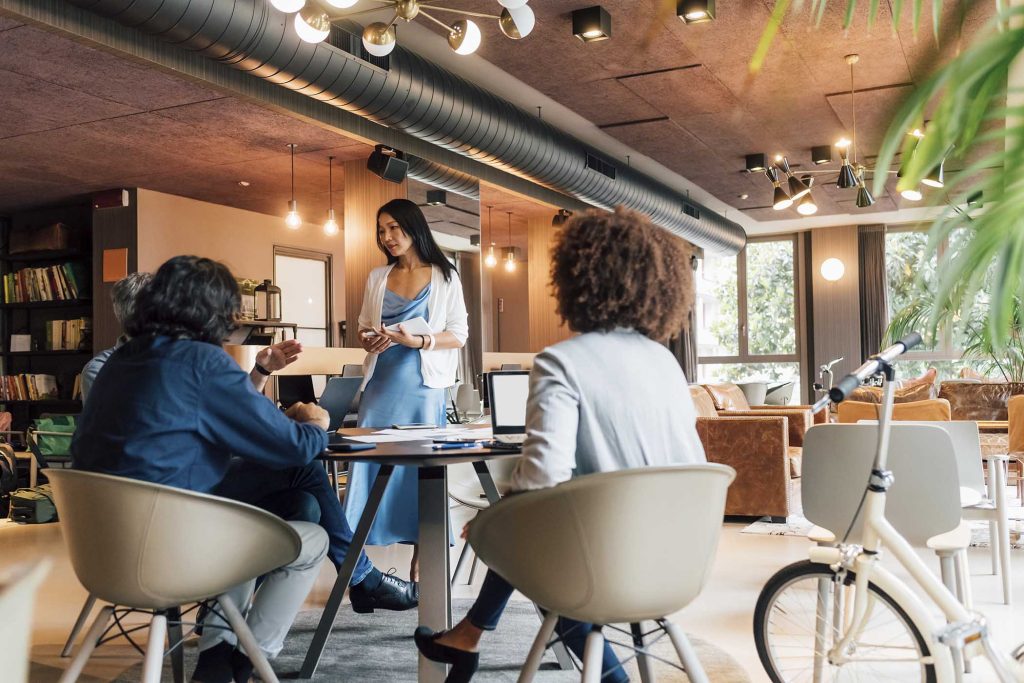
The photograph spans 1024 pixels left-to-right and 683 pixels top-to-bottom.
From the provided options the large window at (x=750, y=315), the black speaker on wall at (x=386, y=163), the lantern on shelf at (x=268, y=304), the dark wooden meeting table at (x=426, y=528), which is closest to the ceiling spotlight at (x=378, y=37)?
the dark wooden meeting table at (x=426, y=528)

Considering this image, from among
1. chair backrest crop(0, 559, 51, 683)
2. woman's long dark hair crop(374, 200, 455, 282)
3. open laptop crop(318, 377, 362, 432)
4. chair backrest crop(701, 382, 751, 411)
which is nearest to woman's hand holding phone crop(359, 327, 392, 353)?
woman's long dark hair crop(374, 200, 455, 282)

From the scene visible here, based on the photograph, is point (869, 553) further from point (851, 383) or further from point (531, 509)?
point (531, 509)

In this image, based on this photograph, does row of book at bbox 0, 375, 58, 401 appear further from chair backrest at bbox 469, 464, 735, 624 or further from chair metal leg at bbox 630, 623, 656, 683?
chair backrest at bbox 469, 464, 735, 624

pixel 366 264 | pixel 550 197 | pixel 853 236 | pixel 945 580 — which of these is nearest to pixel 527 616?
pixel 945 580

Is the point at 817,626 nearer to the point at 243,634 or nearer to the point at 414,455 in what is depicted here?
the point at 414,455

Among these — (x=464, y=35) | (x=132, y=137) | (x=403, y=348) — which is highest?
(x=132, y=137)

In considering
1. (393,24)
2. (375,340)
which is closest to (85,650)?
(375,340)

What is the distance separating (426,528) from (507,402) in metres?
0.47

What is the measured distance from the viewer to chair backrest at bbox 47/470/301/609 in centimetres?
189

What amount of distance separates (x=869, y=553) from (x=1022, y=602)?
2077 mm

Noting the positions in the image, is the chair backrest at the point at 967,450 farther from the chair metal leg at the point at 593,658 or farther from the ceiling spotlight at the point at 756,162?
the ceiling spotlight at the point at 756,162

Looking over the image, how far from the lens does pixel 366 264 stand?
26.9 ft

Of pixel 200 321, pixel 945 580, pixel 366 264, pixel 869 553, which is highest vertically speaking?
pixel 366 264

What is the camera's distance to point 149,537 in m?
1.90
